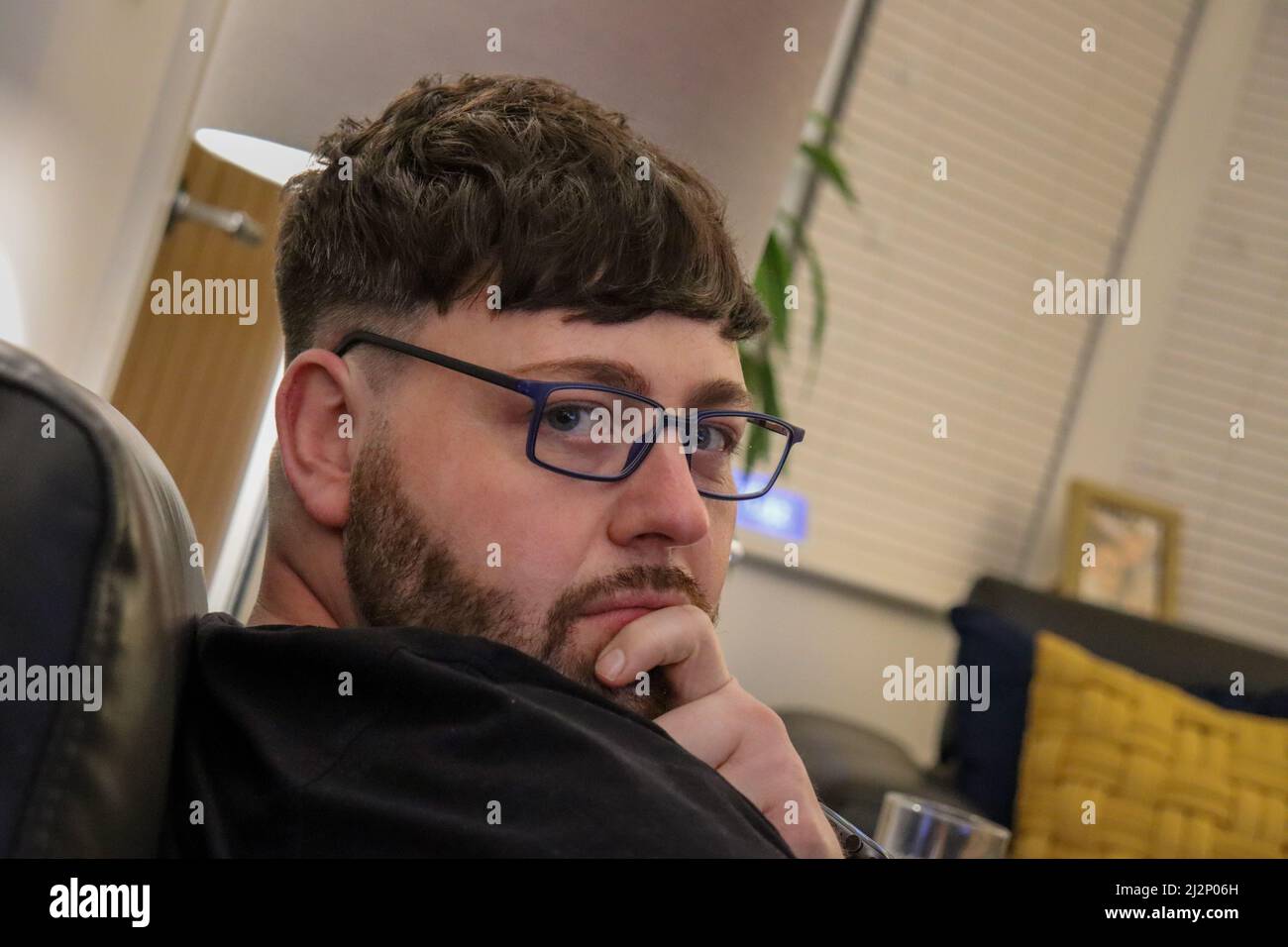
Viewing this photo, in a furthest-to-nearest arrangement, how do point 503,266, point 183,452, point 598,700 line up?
point 183,452 < point 503,266 < point 598,700

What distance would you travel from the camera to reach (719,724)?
2.79 feet

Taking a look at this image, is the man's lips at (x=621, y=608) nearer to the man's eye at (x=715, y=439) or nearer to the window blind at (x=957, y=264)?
the man's eye at (x=715, y=439)

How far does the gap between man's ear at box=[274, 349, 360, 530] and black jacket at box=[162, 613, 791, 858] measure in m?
0.23

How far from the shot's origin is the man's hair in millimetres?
889

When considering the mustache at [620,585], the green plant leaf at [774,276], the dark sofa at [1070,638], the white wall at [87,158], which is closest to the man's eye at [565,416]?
the mustache at [620,585]

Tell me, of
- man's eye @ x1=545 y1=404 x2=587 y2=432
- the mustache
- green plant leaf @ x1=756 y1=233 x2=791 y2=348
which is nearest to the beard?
the mustache

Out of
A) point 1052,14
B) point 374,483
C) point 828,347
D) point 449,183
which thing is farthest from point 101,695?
point 1052,14

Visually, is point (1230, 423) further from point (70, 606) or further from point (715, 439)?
point (70, 606)

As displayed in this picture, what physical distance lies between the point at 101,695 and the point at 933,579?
8.59ft

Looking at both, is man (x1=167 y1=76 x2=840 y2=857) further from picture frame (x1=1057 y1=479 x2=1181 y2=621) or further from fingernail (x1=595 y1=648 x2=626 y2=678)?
picture frame (x1=1057 y1=479 x2=1181 y2=621)

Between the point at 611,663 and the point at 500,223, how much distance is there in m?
0.32

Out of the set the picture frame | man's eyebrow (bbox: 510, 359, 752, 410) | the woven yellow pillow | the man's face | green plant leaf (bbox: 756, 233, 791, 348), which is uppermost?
green plant leaf (bbox: 756, 233, 791, 348)

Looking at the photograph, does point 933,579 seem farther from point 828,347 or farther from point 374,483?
point 374,483

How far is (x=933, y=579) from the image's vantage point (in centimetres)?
298
